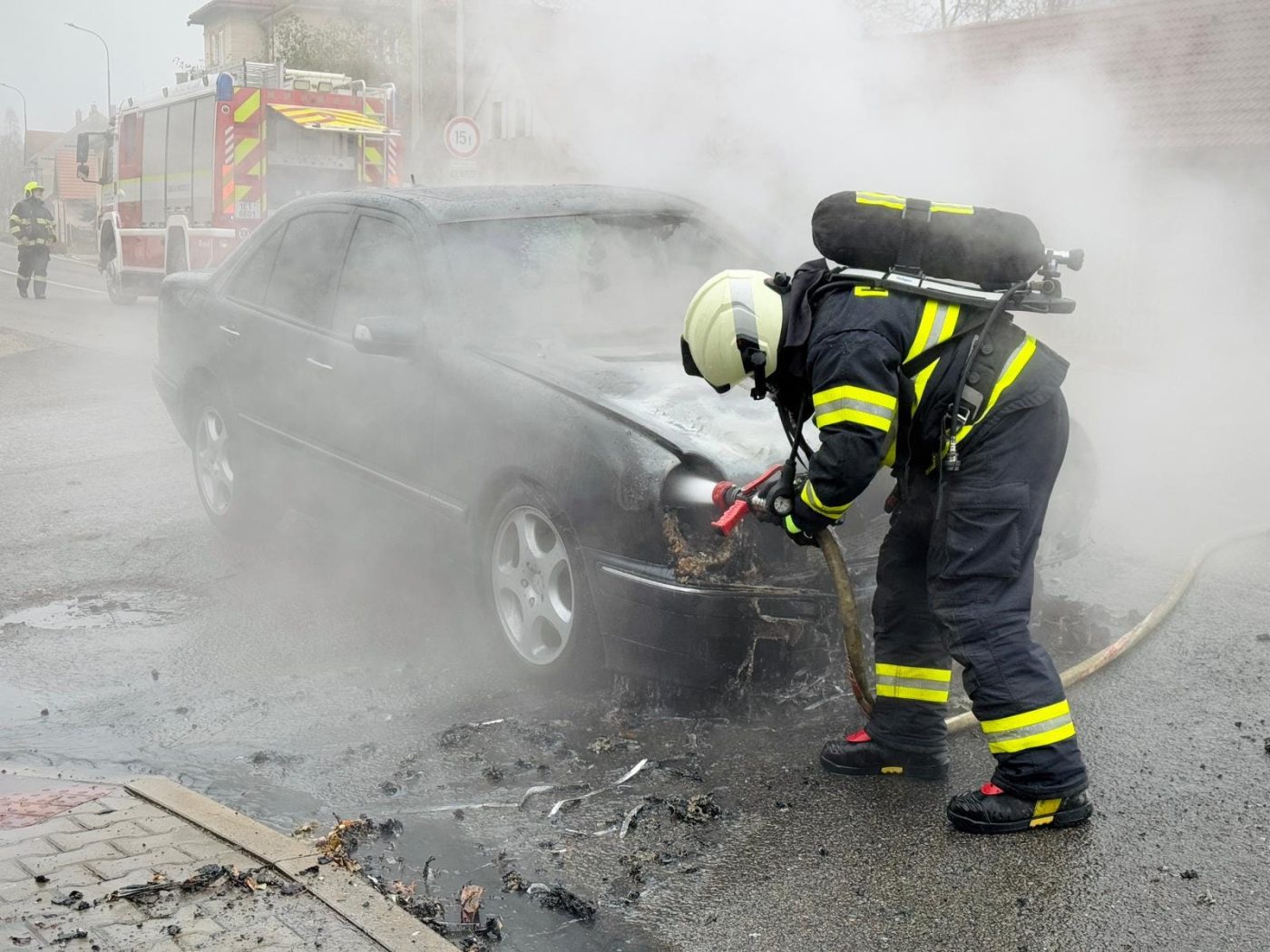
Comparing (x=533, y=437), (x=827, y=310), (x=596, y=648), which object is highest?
(x=827, y=310)

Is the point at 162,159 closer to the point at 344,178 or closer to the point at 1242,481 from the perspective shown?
the point at 344,178

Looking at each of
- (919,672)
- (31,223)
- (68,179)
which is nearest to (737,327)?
(919,672)

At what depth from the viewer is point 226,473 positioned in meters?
6.45

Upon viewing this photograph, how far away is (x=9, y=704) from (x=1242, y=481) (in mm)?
6932

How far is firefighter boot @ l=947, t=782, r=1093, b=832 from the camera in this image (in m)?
3.37

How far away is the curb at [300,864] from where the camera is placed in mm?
2838

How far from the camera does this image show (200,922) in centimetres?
287

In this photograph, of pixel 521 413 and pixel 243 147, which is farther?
pixel 243 147

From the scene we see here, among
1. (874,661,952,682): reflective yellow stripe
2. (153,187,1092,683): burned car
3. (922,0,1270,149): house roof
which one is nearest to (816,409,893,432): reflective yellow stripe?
(153,187,1092,683): burned car

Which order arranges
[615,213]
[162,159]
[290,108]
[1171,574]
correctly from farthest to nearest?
[162,159] < [290,108] < [1171,574] < [615,213]

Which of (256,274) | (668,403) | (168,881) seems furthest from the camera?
(256,274)

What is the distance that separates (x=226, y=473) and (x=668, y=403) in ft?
9.70

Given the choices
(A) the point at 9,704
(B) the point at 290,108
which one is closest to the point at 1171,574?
(A) the point at 9,704

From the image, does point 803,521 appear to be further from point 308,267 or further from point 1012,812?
point 308,267
